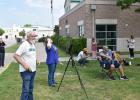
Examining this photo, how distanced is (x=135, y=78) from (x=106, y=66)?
126cm

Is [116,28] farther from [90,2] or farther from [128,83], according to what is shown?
[128,83]

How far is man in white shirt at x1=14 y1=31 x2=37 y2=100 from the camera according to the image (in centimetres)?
927

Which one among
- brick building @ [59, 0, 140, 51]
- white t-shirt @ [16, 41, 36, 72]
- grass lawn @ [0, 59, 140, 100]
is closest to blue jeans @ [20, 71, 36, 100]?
white t-shirt @ [16, 41, 36, 72]

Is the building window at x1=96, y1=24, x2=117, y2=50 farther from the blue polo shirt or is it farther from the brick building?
the blue polo shirt

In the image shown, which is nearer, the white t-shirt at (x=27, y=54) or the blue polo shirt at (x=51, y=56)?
the white t-shirt at (x=27, y=54)

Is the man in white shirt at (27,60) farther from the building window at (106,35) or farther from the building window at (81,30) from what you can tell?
the building window at (81,30)

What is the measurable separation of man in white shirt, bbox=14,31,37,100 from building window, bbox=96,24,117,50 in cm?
2460

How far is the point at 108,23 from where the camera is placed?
3406 centimetres

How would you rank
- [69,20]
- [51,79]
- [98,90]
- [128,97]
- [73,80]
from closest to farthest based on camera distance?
1. [128,97]
2. [98,90]
3. [51,79]
4. [73,80]
5. [69,20]

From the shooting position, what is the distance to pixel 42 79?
1569cm

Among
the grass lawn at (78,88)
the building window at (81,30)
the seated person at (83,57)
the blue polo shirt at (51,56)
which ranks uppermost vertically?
the building window at (81,30)

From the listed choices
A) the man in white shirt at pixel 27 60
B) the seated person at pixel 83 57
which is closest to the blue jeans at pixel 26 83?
the man in white shirt at pixel 27 60

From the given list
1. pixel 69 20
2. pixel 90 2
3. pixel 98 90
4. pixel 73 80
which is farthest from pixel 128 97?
pixel 69 20

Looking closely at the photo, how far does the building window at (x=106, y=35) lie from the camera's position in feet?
112
